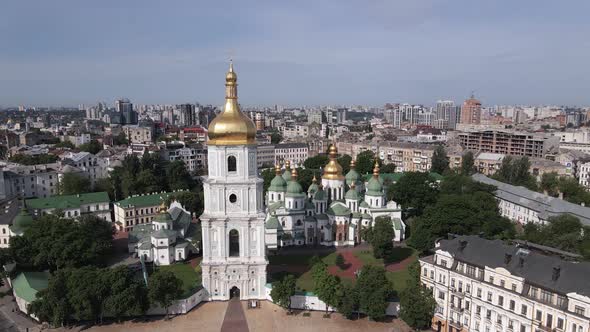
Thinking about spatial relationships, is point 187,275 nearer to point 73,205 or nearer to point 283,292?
point 283,292

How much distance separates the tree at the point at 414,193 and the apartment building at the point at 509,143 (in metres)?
47.9

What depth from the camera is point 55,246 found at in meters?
33.8

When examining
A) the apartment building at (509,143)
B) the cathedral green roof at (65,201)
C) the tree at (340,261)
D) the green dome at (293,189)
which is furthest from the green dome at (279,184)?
the apartment building at (509,143)

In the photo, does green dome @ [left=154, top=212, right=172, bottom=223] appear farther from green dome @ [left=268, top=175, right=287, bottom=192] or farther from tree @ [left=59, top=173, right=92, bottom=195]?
tree @ [left=59, top=173, right=92, bottom=195]

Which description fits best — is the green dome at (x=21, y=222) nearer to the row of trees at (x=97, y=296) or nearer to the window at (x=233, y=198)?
the row of trees at (x=97, y=296)

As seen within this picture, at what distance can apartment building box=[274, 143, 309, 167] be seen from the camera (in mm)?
100812

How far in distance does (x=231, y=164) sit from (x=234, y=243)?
20.6ft

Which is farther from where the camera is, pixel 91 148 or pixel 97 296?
pixel 91 148

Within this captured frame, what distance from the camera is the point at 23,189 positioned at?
59062 millimetres

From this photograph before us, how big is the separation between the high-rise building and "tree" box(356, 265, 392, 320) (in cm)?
15571

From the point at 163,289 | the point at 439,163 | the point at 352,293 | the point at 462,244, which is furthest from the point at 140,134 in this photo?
the point at 462,244

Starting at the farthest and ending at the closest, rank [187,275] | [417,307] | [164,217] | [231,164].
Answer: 1. [164,217]
2. [187,275]
3. [231,164]
4. [417,307]

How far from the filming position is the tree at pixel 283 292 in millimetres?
28703

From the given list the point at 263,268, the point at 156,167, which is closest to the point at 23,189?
the point at 156,167
